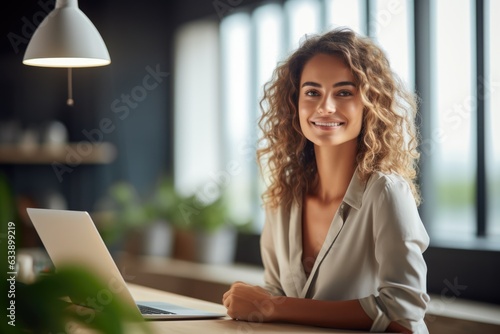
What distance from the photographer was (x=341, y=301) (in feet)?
6.27

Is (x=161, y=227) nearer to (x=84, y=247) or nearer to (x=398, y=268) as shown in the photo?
(x=84, y=247)

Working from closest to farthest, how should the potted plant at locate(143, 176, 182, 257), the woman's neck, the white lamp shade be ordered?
1. the woman's neck
2. the white lamp shade
3. the potted plant at locate(143, 176, 182, 257)

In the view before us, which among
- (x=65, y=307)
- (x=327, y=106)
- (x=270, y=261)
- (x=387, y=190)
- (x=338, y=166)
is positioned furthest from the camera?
(x=270, y=261)

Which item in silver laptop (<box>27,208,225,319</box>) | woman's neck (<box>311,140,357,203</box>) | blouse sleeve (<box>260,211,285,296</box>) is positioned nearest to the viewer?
silver laptop (<box>27,208,225,319</box>)

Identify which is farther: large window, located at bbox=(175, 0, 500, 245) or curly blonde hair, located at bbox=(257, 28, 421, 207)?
large window, located at bbox=(175, 0, 500, 245)

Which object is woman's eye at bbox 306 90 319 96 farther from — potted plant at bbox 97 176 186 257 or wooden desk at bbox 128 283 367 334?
potted plant at bbox 97 176 186 257

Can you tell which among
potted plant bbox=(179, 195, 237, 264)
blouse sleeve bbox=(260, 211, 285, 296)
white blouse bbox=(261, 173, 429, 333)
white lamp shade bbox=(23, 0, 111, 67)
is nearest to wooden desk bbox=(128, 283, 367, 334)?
white blouse bbox=(261, 173, 429, 333)

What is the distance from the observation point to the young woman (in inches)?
74.7

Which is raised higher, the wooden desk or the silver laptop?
the silver laptop

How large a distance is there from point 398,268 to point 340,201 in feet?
1.21

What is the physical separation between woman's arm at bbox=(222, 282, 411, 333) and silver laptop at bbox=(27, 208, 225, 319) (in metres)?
0.13

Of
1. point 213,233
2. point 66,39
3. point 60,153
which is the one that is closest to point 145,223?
point 213,233

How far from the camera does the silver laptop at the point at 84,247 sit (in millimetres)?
1840

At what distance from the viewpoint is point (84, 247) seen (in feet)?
6.31
